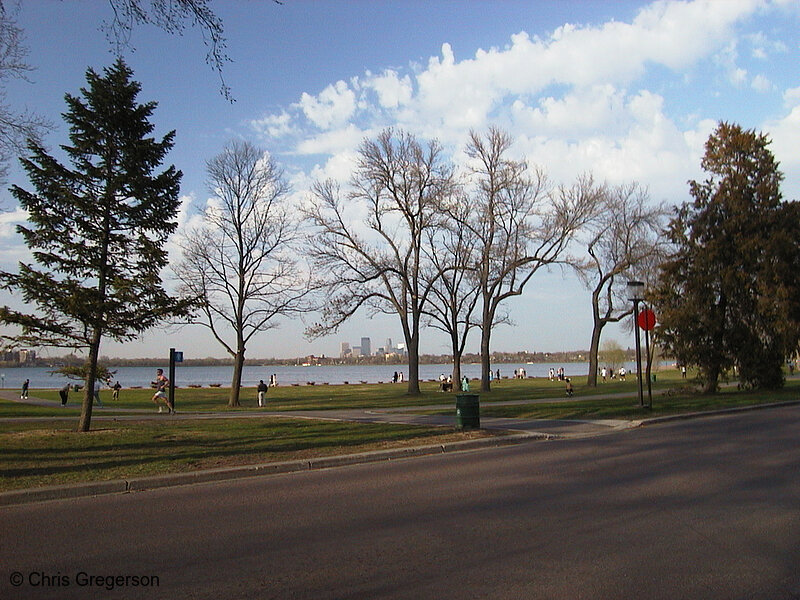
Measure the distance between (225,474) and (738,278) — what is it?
26042mm

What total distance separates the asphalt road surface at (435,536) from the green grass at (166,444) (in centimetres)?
147

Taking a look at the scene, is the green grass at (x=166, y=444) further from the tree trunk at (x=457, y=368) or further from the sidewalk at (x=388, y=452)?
the tree trunk at (x=457, y=368)

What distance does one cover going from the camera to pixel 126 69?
52.3ft

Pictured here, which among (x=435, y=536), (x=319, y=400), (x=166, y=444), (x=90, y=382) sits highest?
(x=90, y=382)

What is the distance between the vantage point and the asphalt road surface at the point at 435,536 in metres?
5.11

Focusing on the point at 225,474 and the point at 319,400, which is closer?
the point at 225,474

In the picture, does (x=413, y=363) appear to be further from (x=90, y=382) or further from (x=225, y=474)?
(x=225, y=474)

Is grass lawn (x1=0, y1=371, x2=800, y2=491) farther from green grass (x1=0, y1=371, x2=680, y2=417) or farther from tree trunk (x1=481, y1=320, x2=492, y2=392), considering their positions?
tree trunk (x1=481, y1=320, x2=492, y2=392)

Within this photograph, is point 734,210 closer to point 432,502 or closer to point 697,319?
point 697,319

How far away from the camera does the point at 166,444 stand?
13352mm

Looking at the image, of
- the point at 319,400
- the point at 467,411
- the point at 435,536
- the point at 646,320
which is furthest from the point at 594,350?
the point at 435,536

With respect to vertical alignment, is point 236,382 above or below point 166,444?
above

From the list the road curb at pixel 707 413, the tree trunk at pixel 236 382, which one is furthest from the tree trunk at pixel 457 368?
the road curb at pixel 707 413

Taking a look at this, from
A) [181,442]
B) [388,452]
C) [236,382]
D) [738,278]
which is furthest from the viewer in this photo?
[236,382]
